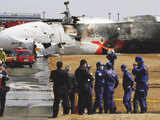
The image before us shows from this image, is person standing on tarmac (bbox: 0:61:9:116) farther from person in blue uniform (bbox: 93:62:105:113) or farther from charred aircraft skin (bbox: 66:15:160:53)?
charred aircraft skin (bbox: 66:15:160:53)

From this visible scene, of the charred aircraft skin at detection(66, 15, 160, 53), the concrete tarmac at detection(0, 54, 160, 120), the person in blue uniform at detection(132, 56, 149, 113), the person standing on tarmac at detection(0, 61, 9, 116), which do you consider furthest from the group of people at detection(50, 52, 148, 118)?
the charred aircraft skin at detection(66, 15, 160, 53)

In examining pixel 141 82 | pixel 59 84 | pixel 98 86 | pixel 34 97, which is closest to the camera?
pixel 59 84

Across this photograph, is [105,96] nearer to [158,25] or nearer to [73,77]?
[73,77]

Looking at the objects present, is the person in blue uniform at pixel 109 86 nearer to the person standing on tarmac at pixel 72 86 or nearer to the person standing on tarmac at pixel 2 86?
the person standing on tarmac at pixel 72 86

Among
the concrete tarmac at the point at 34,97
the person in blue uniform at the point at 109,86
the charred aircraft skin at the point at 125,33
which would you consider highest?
the charred aircraft skin at the point at 125,33

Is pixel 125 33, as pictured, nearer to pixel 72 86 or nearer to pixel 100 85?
pixel 100 85

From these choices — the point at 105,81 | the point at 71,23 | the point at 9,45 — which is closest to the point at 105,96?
the point at 105,81

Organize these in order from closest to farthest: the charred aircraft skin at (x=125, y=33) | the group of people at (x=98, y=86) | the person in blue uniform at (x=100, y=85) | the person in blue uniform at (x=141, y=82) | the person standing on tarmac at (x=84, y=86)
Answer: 1. the group of people at (x=98, y=86)
2. the person standing on tarmac at (x=84, y=86)
3. the person in blue uniform at (x=141, y=82)
4. the person in blue uniform at (x=100, y=85)
5. the charred aircraft skin at (x=125, y=33)

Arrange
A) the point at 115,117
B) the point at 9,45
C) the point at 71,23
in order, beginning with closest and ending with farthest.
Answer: the point at 115,117 → the point at 9,45 → the point at 71,23

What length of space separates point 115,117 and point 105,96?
3.03m

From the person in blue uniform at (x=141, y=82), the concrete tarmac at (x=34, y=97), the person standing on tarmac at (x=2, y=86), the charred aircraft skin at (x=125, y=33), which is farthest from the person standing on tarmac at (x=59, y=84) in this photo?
the charred aircraft skin at (x=125, y=33)

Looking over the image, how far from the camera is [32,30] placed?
4206 cm

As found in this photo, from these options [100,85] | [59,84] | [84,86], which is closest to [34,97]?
[100,85]

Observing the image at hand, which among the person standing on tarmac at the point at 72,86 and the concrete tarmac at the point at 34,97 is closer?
the person standing on tarmac at the point at 72,86
